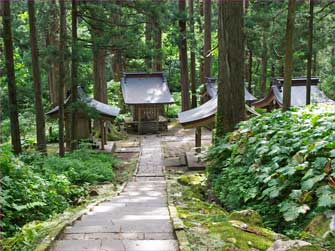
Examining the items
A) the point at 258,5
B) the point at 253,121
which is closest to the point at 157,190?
the point at 253,121

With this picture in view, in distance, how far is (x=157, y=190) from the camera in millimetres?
10820

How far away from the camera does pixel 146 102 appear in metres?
25.4

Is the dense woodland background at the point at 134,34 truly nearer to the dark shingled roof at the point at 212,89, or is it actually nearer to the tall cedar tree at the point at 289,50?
the dark shingled roof at the point at 212,89

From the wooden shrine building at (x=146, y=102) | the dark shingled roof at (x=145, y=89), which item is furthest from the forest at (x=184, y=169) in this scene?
the dark shingled roof at (x=145, y=89)

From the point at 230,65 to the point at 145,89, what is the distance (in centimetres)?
1806

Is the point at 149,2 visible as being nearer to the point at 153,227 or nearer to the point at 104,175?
the point at 104,175

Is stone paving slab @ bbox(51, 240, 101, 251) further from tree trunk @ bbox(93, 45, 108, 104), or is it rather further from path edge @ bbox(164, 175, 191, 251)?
tree trunk @ bbox(93, 45, 108, 104)

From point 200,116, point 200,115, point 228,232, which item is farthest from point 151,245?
point 200,115

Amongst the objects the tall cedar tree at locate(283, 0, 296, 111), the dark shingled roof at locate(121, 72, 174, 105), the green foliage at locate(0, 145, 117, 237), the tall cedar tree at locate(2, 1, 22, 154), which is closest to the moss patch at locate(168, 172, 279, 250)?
the green foliage at locate(0, 145, 117, 237)

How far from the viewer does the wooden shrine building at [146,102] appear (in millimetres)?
25547

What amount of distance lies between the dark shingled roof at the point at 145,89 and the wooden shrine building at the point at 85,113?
494cm

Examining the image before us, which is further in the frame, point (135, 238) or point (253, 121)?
point (253, 121)

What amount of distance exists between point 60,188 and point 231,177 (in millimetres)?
3697

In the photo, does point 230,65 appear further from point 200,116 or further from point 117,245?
point 117,245
